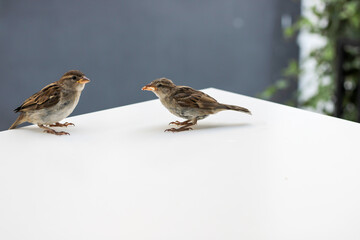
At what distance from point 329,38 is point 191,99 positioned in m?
2.15

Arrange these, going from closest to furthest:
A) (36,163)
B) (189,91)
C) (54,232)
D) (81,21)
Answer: (54,232) < (36,163) < (189,91) < (81,21)

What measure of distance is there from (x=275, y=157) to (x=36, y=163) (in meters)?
0.54

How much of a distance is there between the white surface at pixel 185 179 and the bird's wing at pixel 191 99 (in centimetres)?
8

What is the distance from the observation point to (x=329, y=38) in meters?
3.21

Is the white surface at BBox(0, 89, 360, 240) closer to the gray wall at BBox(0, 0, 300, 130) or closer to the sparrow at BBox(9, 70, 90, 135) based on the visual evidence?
the sparrow at BBox(9, 70, 90, 135)

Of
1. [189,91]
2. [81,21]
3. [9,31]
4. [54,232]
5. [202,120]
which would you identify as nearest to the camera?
[54,232]

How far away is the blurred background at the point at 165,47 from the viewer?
2.37 metres

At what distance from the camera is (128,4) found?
269cm

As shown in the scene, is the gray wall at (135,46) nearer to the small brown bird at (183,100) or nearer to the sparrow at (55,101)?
the sparrow at (55,101)

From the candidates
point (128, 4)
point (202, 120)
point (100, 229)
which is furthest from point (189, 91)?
point (128, 4)

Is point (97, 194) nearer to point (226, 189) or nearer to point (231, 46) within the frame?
point (226, 189)

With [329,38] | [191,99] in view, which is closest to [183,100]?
[191,99]

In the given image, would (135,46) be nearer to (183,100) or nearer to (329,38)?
(329,38)

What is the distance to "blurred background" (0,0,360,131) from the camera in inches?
93.2
